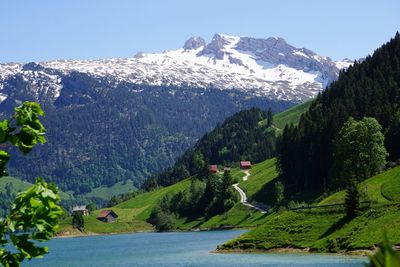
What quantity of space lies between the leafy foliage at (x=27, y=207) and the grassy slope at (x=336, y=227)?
268 feet

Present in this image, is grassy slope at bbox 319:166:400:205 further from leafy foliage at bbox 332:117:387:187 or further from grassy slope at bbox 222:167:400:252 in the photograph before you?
leafy foliage at bbox 332:117:387:187

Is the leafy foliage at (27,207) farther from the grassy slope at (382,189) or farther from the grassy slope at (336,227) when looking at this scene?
the grassy slope at (382,189)

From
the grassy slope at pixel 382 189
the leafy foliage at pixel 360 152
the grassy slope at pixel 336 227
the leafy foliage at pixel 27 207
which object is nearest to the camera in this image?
the leafy foliage at pixel 27 207

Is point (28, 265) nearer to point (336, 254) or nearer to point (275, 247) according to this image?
point (275, 247)

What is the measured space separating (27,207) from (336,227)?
100414 mm

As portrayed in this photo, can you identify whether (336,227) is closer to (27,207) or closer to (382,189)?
(382,189)

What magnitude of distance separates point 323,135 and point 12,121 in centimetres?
18073

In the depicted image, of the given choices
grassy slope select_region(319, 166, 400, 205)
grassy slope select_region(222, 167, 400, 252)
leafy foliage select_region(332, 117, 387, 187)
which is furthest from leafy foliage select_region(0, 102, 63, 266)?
leafy foliage select_region(332, 117, 387, 187)

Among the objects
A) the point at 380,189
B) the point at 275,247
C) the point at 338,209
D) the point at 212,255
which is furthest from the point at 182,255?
the point at 380,189

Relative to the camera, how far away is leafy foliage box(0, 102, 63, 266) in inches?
381

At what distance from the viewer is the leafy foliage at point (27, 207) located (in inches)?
381

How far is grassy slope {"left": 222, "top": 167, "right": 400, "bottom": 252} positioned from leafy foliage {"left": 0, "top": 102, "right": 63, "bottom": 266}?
81569 mm

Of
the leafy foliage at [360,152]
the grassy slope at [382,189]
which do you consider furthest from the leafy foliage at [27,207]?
the leafy foliage at [360,152]

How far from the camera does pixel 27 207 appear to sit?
381 inches
